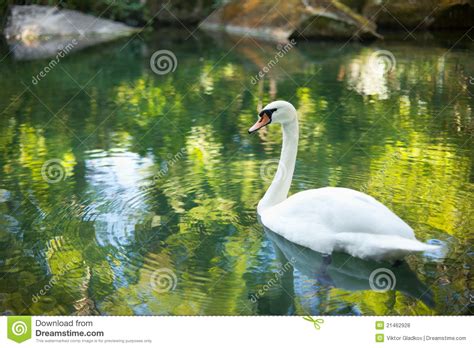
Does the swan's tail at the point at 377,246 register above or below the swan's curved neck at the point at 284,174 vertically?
below

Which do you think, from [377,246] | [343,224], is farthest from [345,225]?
[377,246]

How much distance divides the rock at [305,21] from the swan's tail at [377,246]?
11165mm

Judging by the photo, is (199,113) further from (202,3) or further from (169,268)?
(202,3)

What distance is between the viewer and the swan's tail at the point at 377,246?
3.91 meters

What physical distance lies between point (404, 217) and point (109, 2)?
42.1 ft

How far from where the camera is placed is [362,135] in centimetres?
712

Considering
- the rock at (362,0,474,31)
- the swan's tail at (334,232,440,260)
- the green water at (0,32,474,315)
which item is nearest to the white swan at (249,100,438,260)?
the swan's tail at (334,232,440,260)

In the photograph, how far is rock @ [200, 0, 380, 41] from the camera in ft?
49.3

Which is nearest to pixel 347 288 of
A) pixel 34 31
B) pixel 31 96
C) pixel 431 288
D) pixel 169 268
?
pixel 431 288

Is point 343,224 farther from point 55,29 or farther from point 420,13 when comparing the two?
point 420,13

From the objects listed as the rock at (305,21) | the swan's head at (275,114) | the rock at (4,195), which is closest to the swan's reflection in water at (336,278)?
the swan's head at (275,114)

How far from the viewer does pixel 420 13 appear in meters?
16.4

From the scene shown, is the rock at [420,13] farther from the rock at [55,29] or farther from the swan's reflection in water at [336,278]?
the swan's reflection in water at [336,278]

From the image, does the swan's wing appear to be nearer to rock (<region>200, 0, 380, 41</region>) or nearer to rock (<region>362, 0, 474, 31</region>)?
rock (<region>200, 0, 380, 41</region>)
